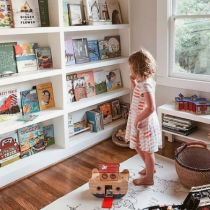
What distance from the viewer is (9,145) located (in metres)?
2.43

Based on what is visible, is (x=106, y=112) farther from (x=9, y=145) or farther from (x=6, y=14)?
(x=6, y=14)

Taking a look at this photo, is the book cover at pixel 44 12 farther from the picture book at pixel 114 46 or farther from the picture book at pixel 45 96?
the picture book at pixel 114 46

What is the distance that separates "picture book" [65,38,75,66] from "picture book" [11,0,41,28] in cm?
37

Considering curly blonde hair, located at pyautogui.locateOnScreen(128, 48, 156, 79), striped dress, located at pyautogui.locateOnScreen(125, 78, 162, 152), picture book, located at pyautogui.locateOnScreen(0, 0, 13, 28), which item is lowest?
striped dress, located at pyautogui.locateOnScreen(125, 78, 162, 152)

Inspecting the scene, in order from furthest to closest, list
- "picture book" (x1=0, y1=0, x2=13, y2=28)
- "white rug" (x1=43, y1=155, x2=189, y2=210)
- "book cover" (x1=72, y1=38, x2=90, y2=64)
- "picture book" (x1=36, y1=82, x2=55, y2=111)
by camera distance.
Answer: "book cover" (x1=72, y1=38, x2=90, y2=64) < "picture book" (x1=36, y1=82, x2=55, y2=111) < "picture book" (x1=0, y1=0, x2=13, y2=28) < "white rug" (x1=43, y1=155, x2=189, y2=210)

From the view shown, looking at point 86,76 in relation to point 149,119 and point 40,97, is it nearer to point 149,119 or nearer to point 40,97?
point 40,97

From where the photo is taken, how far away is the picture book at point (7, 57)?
7.50 ft

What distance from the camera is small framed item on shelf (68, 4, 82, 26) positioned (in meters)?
2.68

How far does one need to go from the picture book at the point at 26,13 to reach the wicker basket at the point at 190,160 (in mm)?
1538

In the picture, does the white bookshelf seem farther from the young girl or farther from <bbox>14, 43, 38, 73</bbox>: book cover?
the young girl

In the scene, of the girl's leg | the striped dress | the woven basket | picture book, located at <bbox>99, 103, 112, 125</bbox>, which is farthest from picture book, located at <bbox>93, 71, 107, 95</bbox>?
the girl's leg

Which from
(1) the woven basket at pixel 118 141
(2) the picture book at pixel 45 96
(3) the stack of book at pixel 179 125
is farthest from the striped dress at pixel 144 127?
(2) the picture book at pixel 45 96

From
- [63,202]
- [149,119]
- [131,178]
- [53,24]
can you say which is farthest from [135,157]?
[53,24]

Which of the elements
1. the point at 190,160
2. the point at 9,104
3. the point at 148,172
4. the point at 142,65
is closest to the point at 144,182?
the point at 148,172
